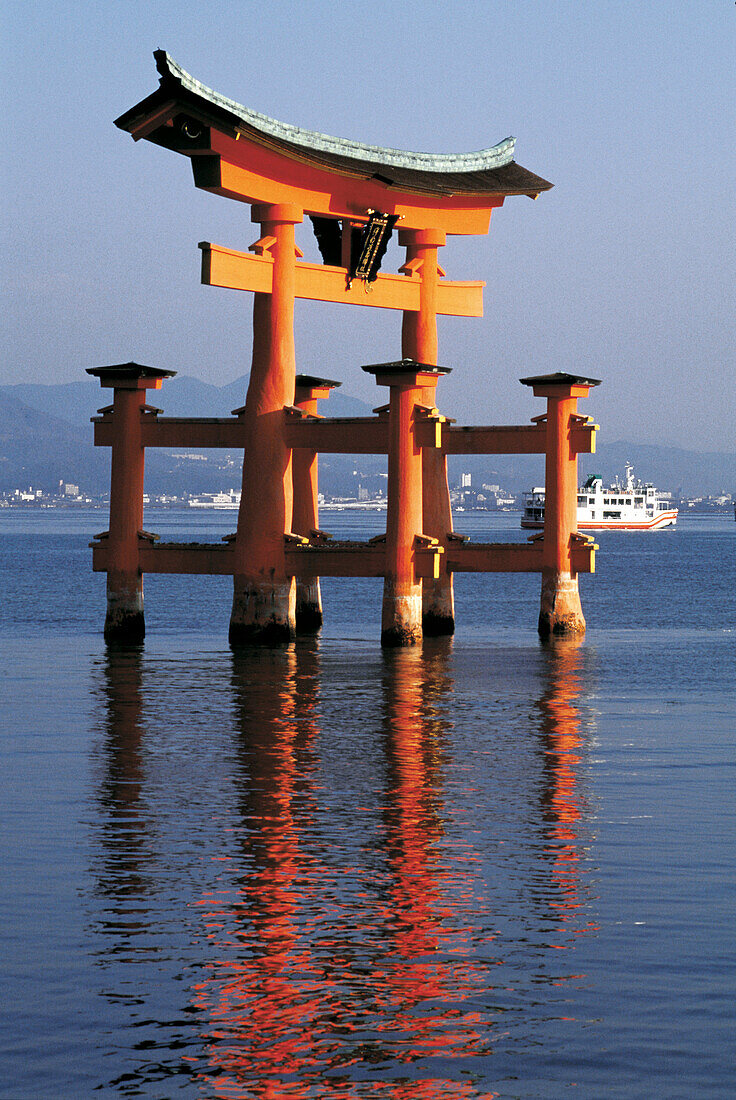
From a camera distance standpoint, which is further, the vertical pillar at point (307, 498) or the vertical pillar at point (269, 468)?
the vertical pillar at point (307, 498)

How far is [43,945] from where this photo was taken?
470 inches

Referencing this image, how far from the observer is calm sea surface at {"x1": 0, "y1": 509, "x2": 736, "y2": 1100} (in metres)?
9.73

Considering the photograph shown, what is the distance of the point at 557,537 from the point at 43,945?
96.3ft

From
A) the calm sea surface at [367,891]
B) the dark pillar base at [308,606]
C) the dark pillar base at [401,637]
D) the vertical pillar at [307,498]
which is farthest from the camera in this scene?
the dark pillar base at [308,606]

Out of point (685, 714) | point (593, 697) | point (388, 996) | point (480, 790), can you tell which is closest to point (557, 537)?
point (593, 697)

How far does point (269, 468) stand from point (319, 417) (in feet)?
10.1

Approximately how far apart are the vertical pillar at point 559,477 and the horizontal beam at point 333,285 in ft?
13.1

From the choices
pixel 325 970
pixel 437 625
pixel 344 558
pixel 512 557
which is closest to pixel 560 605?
pixel 512 557

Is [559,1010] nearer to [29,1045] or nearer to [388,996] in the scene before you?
[388,996]

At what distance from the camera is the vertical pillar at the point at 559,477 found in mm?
40062

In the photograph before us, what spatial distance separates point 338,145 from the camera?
126ft

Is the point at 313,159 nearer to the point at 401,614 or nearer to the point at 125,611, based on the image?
the point at 401,614

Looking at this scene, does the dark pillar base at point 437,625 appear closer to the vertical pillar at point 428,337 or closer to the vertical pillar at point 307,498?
the vertical pillar at point 428,337

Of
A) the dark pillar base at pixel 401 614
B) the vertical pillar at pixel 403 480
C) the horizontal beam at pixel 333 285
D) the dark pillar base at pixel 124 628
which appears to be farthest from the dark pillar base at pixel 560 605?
the dark pillar base at pixel 124 628
